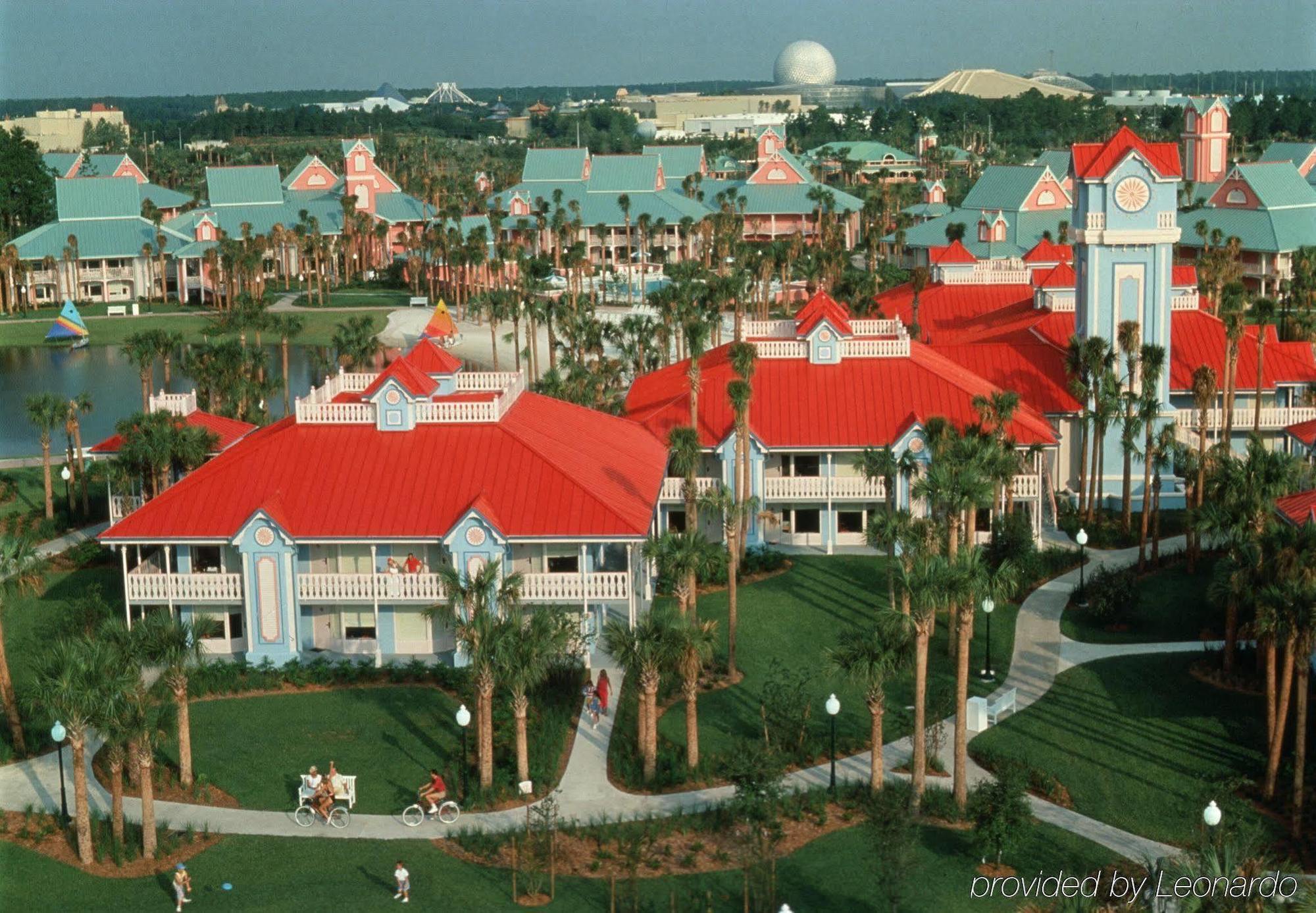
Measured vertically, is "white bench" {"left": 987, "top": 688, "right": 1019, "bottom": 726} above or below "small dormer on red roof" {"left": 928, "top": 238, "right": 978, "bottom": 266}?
below

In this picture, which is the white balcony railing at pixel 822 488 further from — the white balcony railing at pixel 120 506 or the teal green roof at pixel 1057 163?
the teal green roof at pixel 1057 163

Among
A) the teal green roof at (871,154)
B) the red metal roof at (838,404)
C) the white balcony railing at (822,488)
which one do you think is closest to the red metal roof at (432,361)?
the red metal roof at (838,404)

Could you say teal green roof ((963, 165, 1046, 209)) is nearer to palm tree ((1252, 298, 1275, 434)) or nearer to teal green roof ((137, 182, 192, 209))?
palm tree ((1252, 298, 1275, 434))

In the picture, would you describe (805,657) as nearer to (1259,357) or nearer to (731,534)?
(731,534)

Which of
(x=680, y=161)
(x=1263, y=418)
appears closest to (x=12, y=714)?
(x=1263, y=418)

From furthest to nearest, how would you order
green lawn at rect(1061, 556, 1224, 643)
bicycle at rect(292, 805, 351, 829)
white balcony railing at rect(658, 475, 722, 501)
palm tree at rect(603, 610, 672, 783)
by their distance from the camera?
white balcony railing at rect(658, 475, 722, 501)
green lawn at rect(1061, 556, 1224, 643)
palm tree at rect(603, 610, 672, 783)
bicycle at rect(292, 805, 351, 829)

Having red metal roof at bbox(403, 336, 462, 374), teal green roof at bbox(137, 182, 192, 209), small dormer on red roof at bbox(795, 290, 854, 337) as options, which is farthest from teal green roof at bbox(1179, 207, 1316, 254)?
teal green roof at bbox(137, 182, 192, 209)
